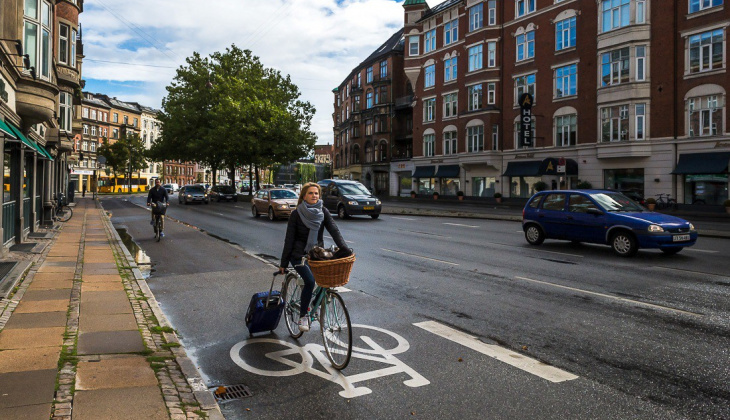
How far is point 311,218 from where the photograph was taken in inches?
207

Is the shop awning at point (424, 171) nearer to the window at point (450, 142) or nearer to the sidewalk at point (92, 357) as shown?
the window at point (450, 142)

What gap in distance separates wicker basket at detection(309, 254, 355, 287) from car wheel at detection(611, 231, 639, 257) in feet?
30.7

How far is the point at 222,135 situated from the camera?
145ft

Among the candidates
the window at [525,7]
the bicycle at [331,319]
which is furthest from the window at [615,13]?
the bicycle at [331,319]

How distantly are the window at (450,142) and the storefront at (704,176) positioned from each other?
808 inches

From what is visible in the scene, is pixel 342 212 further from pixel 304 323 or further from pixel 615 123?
pixel 304 323

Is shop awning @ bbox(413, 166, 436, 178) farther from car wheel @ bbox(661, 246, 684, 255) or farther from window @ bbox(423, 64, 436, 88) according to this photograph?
car wheel @ bbox(661, 246, 684, 255)

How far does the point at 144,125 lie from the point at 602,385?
112134 millimetres

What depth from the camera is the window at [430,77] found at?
1946 inches

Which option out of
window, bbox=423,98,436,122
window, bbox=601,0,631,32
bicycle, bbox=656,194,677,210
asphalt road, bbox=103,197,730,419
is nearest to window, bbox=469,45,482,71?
window, bbox=423,98,436,122

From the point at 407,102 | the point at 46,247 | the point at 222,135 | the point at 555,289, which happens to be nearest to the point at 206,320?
the point at 555,289

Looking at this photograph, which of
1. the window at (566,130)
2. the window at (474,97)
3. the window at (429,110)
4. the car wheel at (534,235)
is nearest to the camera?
the car wheel at (534,235)

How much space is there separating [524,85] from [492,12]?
7125 mm

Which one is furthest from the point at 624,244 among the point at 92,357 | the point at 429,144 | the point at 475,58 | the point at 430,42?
the point at 430,42
